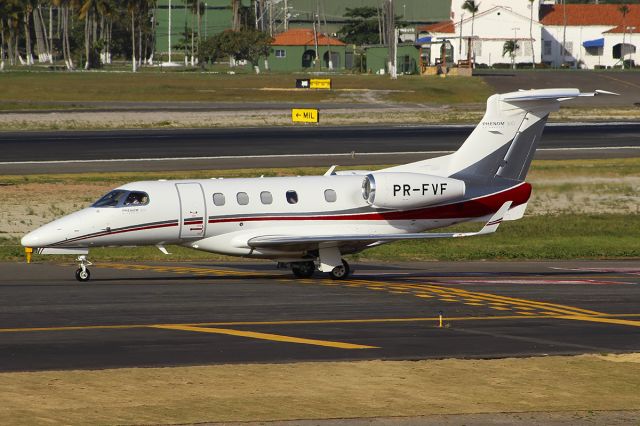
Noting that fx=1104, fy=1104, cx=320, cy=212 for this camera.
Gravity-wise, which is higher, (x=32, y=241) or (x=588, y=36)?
A: (x=588, y=36)

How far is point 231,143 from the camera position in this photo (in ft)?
217

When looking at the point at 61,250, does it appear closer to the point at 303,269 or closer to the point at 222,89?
the point at 303,269

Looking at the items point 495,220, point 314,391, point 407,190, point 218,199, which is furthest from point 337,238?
point 314,391

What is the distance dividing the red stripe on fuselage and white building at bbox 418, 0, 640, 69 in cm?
12771

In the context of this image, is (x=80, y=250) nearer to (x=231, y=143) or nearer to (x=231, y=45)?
(x=231, y=143)

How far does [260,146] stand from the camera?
212 ft

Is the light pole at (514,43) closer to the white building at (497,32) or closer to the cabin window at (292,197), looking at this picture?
the white building at (497,32)

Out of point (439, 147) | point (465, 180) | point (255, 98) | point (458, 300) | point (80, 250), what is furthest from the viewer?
point (255, 98)

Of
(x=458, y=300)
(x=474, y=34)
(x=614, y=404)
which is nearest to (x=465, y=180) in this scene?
(x=458, y=300)

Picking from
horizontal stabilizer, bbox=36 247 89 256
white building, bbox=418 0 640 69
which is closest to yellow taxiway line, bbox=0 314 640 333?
horizontal stabilizer, bbox=36 247 89 256

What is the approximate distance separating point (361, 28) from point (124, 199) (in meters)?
164

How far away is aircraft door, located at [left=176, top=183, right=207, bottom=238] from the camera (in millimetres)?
30250

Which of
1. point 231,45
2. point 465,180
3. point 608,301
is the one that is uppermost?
point 231,45

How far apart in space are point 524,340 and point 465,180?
1067 cm
